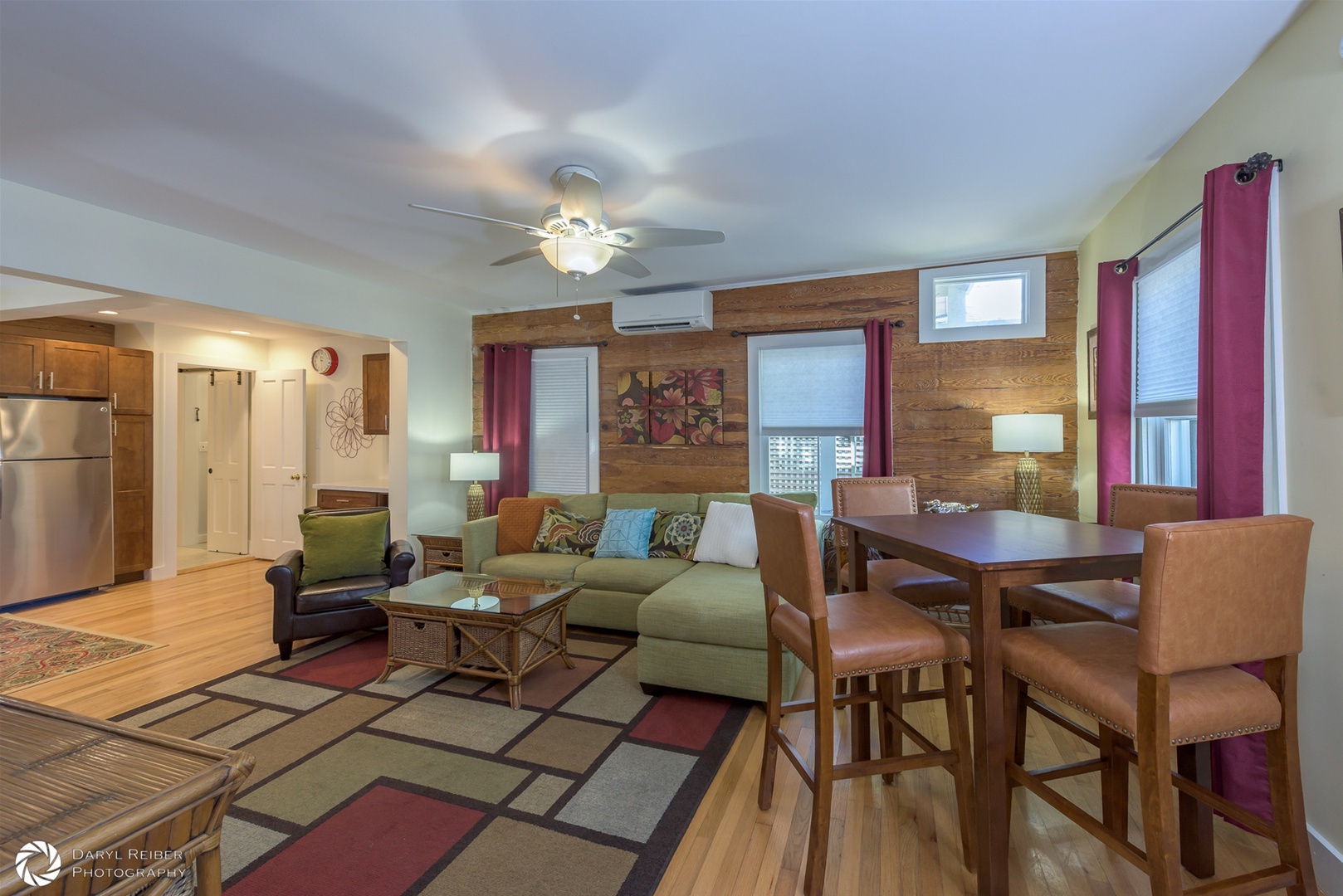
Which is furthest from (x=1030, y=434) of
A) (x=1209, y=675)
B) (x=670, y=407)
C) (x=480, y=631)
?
(x=480, y=631)

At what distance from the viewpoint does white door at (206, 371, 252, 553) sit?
6.73 m

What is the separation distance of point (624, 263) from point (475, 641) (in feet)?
6.59

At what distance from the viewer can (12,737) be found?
81cm

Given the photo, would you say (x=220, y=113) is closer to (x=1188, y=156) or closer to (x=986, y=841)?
(x=986, y=841)

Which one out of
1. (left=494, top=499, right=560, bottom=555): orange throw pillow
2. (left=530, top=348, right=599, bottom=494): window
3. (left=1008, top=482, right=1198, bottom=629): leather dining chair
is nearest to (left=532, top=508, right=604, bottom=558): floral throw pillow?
(left=494, top=499, right=560, bottom=555): orange throw pillow

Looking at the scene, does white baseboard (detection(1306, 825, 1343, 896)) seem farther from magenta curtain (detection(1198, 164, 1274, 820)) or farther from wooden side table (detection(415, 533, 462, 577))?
wooden side table (detection(415, 533, 462, 577))

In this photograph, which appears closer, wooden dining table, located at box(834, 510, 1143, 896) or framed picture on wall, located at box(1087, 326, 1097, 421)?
wooden dining table, located at box(834, 510, 1143, 896)

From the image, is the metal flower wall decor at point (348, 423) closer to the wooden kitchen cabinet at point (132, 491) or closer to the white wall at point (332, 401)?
the white wall at point (332, 401)

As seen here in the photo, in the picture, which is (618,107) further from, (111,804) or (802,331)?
(802,331)

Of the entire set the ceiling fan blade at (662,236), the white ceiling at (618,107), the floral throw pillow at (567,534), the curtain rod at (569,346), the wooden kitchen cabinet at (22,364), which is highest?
the white ceiling at (618,107)

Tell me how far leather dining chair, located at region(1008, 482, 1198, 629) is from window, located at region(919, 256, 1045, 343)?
190cm

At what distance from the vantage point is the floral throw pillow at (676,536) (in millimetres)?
4156

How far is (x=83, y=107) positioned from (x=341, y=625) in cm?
270

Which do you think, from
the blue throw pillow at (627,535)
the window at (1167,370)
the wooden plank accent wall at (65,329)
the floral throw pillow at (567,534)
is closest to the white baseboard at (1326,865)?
the window at (1167,370)
